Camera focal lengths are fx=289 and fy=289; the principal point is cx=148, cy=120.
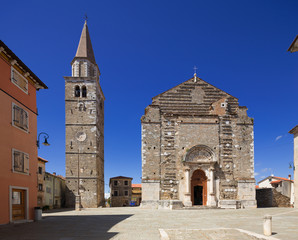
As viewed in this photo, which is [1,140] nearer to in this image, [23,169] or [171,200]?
[23,169]

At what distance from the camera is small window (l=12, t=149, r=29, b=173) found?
47.7 feet

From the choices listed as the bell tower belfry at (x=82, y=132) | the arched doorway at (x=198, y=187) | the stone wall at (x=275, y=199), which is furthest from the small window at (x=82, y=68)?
the stone wall at (x=275, y=199)

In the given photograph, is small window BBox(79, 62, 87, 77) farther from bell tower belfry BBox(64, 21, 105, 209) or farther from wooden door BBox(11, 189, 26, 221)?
wooden door BBox(11, 189, 26, 221)

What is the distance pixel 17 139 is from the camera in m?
15.0

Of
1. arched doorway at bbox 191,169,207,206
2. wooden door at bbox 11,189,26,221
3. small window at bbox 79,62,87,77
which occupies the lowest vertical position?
arched doorway at bbox 191,169,207,206

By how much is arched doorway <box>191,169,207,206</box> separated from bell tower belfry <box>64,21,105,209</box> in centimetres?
1156

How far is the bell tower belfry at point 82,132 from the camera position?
33031 mm

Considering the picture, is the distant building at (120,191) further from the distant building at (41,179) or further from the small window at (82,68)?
the small window at (82,68)

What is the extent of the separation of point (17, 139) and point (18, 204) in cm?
334

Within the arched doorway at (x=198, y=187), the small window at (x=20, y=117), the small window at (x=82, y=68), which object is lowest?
the arched doorway at (x=198, y=187)

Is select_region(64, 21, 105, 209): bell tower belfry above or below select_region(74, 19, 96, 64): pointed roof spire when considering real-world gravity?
below

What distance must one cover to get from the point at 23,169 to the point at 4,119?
3.04 meters

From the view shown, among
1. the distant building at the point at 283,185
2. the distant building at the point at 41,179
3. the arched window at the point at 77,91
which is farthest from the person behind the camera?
the distant building at the point at 283,185

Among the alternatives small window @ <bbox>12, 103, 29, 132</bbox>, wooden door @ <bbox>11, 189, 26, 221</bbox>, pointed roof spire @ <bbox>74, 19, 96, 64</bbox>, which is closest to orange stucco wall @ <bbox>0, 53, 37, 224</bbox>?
small window @ <bbox>12, 103, 29, 132</bbox>
